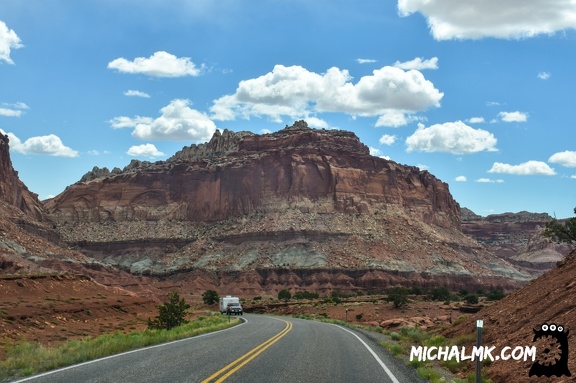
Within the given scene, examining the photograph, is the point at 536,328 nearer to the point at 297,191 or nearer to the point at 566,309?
the point at 566,309

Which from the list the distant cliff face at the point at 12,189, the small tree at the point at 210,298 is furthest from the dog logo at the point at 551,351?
the distant cliff face at the point at 12,189

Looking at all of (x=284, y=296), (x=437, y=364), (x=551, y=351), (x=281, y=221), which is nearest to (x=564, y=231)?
(x=437, y=364)

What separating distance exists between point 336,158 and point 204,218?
37.6 metres

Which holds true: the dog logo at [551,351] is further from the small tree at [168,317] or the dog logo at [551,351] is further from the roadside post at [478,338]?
the small tree at [168,317]

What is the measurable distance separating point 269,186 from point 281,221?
16116 millimetres

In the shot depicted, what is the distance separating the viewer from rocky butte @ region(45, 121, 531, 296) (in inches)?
4272

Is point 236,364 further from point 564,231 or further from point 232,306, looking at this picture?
point 232,306

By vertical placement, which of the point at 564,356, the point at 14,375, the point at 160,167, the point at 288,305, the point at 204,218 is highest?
the point at 160,167

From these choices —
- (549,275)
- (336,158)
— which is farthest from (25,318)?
(336,158)

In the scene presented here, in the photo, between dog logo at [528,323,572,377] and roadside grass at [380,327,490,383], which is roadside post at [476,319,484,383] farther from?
roadside grass at [380,327,490,383]

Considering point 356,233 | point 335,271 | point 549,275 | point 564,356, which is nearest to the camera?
point 564,356

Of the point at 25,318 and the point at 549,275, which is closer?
the point at 549,275

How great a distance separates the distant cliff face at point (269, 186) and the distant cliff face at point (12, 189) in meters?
13.1

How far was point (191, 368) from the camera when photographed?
40.6ft
